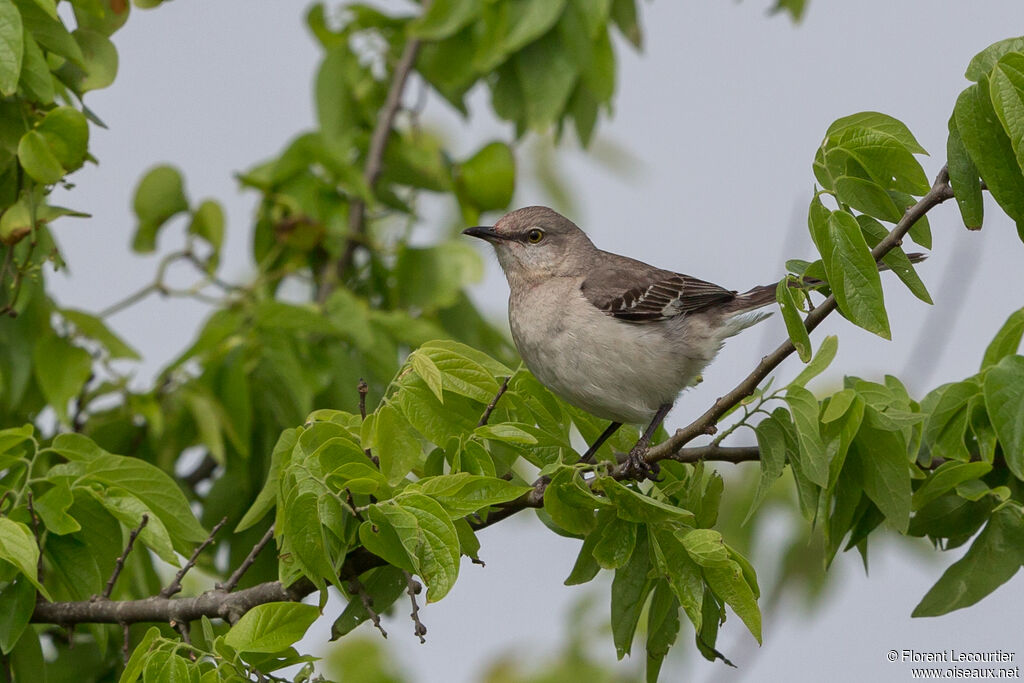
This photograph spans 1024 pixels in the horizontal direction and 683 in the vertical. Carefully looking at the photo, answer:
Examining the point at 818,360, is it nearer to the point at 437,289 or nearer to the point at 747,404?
the point at 747,404

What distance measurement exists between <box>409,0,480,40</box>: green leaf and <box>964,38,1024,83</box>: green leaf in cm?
362

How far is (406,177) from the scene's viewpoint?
7070 mm

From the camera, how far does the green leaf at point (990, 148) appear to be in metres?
3.17

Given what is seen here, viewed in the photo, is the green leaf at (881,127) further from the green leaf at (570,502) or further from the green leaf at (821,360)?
the green leaf at (570,502)

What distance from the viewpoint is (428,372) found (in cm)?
353

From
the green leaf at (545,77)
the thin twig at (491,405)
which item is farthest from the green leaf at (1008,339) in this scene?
the green leaf at (545,77)

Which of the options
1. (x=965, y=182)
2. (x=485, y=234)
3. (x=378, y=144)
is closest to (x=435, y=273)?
(x=485, y=234)

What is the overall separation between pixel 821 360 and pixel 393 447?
1.46 metres

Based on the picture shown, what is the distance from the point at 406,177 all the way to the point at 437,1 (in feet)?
3.65

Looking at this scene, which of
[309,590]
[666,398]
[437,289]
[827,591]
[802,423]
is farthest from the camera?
[827,591]

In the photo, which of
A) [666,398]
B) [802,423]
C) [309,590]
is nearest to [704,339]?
[666,398]

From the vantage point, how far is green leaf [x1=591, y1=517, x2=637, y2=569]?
353 cm

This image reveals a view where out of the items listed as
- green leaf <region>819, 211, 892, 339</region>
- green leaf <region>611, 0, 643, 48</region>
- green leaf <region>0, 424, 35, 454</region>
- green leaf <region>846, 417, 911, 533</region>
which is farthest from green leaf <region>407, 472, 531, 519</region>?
green leaf <region>611, 0, 643, 48</region>

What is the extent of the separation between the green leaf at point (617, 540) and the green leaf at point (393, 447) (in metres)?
0.62
